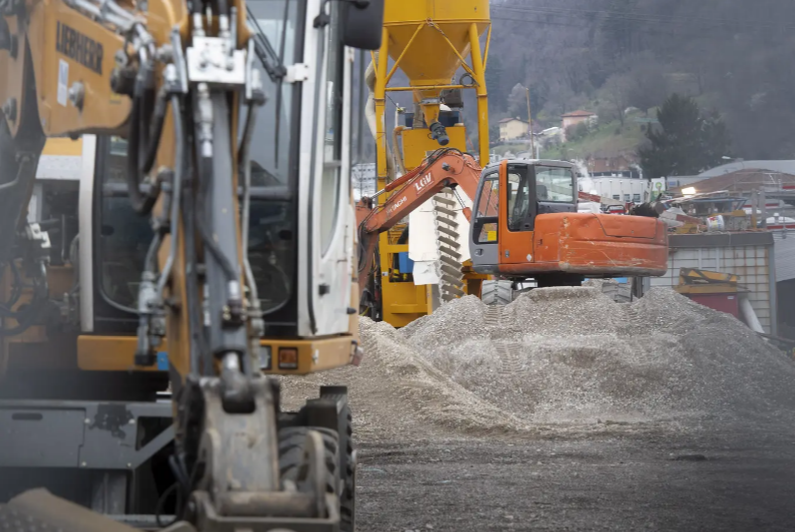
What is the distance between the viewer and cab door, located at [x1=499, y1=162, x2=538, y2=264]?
52.6ft

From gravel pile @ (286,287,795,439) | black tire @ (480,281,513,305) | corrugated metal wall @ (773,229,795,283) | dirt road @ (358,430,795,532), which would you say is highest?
corrugated metal wall @ (773,229,795,283)

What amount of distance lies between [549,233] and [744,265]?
13.0 meters

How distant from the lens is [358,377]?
11570mm

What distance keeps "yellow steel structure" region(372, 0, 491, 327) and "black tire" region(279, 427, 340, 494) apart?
1453cm

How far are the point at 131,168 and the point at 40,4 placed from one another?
1168 mm

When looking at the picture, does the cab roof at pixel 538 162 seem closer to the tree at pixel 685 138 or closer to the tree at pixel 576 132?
the tree at pixel 685 138

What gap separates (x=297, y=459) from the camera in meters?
3.73

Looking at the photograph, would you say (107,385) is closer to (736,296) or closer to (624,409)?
(624,409)

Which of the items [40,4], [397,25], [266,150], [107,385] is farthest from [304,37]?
[397,25]

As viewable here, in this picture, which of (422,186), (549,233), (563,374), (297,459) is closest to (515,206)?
(549,233)

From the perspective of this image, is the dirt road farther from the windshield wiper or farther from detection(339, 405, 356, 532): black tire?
the windshield wiper

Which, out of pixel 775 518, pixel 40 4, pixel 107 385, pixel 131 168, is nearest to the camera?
pixel 131 168

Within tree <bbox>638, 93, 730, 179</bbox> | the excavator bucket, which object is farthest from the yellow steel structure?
the excavator bucket

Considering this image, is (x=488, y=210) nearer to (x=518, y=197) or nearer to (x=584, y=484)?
(x=518, y=197)
